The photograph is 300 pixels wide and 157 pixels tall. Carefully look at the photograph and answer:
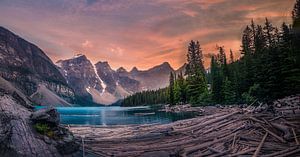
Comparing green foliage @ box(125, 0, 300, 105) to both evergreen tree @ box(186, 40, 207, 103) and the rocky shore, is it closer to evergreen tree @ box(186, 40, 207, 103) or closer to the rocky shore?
evergreen tree @ box(186, 40, 207, 103)

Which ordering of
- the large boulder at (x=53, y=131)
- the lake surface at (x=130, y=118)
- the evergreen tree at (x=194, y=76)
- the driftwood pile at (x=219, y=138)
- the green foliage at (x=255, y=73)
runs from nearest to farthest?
the driftwood pile at (x=219, y=138), the large boulder at (x=53, y=131), the green foliage at (x=255, y=73), the lake surface at (x=130, y=118), the evergreen tree at (x=194, y=76)

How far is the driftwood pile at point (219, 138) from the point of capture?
13742 mm

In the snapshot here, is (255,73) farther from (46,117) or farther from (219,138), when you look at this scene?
(46,117)

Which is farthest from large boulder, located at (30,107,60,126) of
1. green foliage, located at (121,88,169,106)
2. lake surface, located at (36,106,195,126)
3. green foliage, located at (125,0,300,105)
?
green foliage, located at (121,88,169,106)

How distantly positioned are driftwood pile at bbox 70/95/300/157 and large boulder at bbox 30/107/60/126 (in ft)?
10.5

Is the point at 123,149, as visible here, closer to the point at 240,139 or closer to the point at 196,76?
the point at 240,139

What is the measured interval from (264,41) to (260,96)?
150 feet

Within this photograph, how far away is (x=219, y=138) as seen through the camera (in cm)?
1600

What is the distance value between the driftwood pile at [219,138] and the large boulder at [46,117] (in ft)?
10.5

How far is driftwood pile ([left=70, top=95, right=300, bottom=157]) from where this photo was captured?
1374 centimetres

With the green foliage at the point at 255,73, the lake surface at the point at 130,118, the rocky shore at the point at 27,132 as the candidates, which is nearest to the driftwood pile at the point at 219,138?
the rocky shore at the point at 27,132

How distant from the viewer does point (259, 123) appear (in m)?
16.7

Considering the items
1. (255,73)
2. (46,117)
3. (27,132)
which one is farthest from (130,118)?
(27,132)

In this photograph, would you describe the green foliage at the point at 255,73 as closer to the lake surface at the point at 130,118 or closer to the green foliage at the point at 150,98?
the lake surface at the point at 130,118
